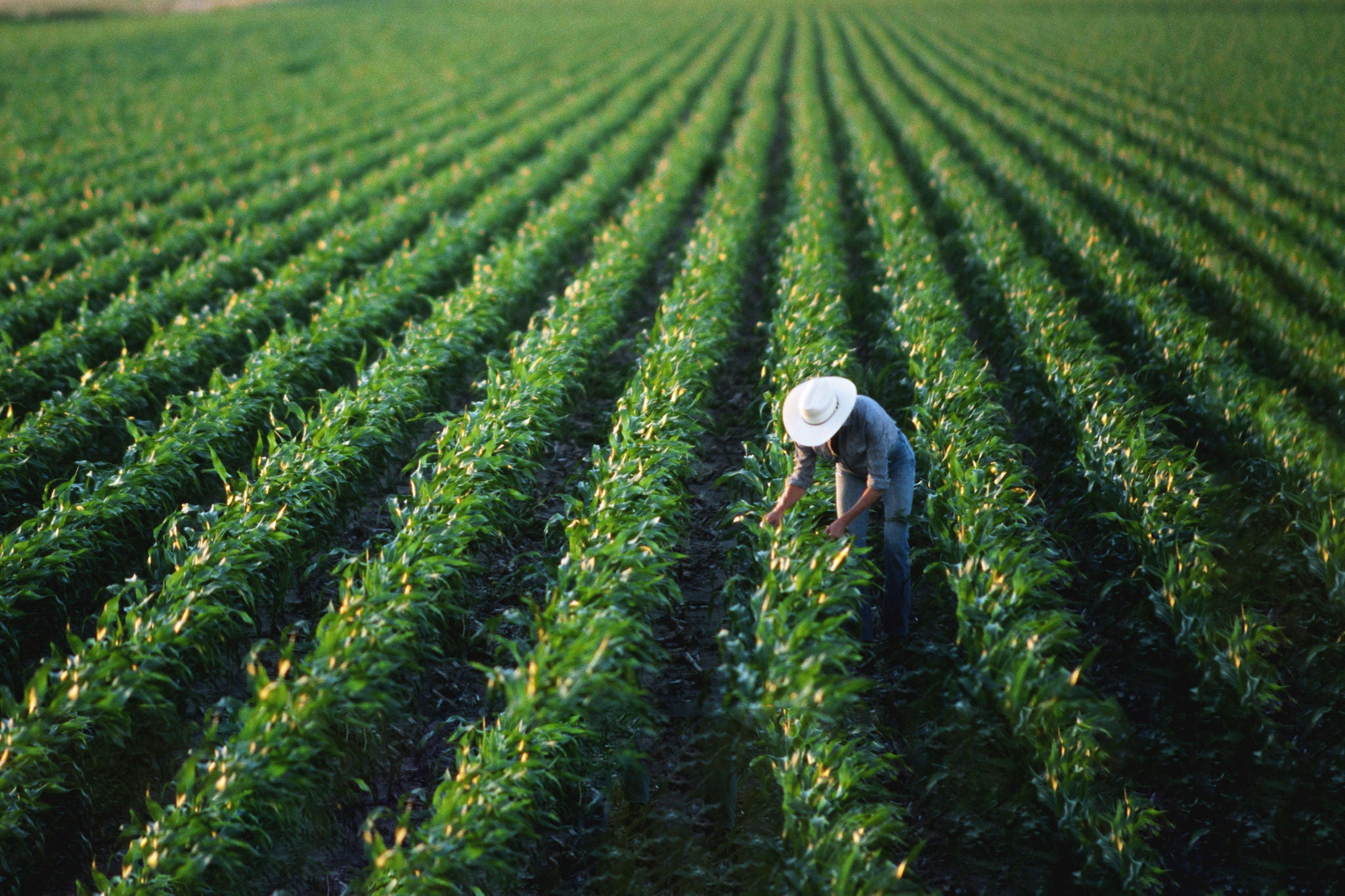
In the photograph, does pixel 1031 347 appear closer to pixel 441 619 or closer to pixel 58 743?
pixel 441 619

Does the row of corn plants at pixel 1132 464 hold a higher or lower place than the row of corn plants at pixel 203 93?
higher

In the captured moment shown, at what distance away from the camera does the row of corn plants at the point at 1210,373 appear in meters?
6.11


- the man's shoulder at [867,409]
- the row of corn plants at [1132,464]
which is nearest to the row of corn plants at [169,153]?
the man's shoulder at [867,409]

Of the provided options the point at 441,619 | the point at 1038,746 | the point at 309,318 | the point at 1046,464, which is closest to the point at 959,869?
the point at 1038,746

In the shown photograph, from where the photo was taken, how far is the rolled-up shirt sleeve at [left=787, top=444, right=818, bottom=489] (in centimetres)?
550

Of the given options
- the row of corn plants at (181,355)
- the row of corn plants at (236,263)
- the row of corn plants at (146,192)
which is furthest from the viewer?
the row of corn plants at (146,192)

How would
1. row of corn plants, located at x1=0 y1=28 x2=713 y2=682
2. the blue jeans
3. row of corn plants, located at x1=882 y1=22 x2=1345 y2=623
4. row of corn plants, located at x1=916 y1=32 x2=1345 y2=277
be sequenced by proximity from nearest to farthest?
1. row of corn plants, located at x1=0 y1=28 x2=713 y2=682
2. the blue jeans
3. row of corn plants, located at x1=882 y1=22 x2=1345 y2=623
4. row of corn plants, located at x1=916 y1=32 x2=1345 y2=277

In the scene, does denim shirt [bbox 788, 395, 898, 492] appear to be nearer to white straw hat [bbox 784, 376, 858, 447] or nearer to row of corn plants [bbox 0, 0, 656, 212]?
white straw hat [bbox 784, 376, 858, 447]

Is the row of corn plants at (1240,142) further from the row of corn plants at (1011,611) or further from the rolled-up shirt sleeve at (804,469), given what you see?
the rolled-up shirt sleeve at (804,469)

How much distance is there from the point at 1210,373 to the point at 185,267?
11673 mm

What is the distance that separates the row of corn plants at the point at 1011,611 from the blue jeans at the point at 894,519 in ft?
0.81

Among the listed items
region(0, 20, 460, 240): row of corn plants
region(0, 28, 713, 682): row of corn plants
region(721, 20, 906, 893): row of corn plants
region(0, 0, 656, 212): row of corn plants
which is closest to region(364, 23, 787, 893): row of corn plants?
region(721, 20, 906, 893): row of corn plants

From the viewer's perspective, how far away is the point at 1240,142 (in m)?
20.4

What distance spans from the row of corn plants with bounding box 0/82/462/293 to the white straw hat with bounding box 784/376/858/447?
9.93 metres
